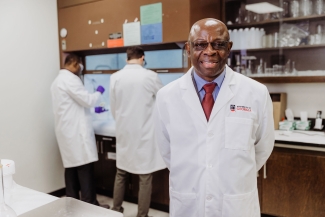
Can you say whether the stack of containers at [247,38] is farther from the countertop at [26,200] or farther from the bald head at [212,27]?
the countertop at [26,200]

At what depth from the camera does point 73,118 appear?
9.77 ft

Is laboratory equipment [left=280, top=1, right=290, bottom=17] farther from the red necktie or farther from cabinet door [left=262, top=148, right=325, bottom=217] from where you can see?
the red necktie

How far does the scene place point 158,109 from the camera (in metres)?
1.61

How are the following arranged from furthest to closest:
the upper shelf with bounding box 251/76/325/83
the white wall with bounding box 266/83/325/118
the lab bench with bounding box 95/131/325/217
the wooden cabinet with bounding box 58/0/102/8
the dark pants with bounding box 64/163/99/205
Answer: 1. the wooden cabinet with bounding box 58/0/102/8
2. the dark pants with bounding box 64/163/99/205
3. the white wall with bounding box 266/83/325/118
4. the upper shelf with bounding box 251/76/325/83
5. the lab bench with bounding box 95/131/325/217

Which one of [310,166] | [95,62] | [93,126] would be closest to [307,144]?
[310,166]

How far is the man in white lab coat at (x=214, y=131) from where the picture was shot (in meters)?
1.39

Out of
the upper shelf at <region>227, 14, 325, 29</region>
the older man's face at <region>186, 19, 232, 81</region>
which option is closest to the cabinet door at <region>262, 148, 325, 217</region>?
the upper shelf at <region>227, 14, 325, 29</region>

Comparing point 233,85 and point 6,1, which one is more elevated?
point 6,1

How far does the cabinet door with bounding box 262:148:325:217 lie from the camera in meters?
2.36

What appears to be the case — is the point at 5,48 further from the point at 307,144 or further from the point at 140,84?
the point at 307,144

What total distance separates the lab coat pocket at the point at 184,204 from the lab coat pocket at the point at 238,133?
0.98 ft

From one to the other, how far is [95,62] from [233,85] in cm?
247

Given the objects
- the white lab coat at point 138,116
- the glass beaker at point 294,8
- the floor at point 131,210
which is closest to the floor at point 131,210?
the floor at point 131,210

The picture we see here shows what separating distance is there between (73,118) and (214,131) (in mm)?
1901
